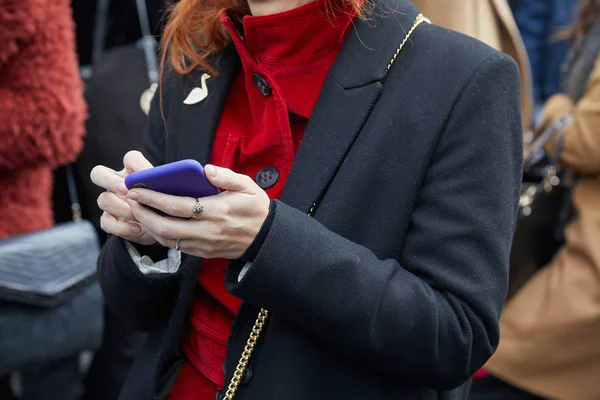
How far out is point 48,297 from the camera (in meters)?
1.87

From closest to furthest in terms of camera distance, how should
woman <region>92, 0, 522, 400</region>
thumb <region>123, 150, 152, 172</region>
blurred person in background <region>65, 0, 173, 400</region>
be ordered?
woman <region>92, 0, 522, 400</region>, thumb <region>123, 150, 152, 172</region>, blurred person in background <region>65, 0, 173, 400</region>

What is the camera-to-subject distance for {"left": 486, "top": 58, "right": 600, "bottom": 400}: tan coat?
102 inches

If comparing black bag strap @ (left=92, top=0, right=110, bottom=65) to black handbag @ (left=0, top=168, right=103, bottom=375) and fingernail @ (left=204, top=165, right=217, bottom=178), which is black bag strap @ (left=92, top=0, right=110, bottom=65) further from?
fingernail @ (left=204, top=165, right=217, bottom=178)

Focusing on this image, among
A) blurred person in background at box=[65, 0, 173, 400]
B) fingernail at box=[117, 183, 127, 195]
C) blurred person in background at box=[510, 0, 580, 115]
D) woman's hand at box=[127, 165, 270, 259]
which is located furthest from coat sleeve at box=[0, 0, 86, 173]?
blurred person in background at box=[510, 0, 580, 115]

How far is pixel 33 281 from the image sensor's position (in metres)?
1.85

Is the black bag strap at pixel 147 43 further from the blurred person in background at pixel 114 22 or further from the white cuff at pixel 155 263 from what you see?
the white cuff at pixel 155 263

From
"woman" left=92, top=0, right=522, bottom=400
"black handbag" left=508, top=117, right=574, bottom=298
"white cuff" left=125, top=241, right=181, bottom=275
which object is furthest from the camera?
"black handbag" left=508, top=117, right=574, bottom=298

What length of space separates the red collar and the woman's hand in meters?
0.34

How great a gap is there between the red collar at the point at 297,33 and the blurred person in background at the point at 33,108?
716mm

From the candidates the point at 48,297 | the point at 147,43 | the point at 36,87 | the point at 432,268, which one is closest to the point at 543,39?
the point at 147,43

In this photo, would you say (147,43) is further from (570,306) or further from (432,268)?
(570,306)

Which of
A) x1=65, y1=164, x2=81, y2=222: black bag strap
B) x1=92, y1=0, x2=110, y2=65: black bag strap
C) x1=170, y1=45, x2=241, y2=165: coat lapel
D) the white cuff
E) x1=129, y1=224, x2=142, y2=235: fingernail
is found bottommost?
x1=65, y1=164, x2=81, y2=222: black bag strap

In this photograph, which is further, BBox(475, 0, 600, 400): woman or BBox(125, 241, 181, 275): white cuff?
BBox(475, 0, 600, 400): woman

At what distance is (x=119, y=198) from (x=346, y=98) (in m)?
0.42
